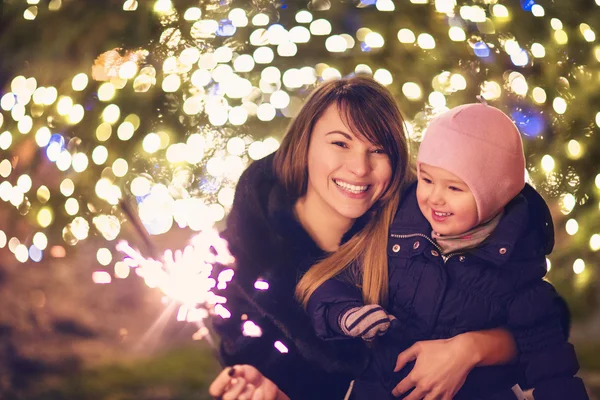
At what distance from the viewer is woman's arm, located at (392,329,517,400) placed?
3.56 feet

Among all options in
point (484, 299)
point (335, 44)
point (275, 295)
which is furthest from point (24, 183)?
point (484, 299)

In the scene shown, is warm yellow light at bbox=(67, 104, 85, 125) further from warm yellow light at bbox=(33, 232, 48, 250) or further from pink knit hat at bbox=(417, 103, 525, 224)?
pink knit hat at bbox=(417, 103, 525, 224)

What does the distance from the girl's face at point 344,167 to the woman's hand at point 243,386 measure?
1.03ft

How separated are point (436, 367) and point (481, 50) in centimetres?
54

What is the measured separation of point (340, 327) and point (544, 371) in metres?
0.33

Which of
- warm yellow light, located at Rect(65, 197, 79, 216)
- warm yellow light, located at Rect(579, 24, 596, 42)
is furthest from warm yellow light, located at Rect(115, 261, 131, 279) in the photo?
warm yellow light, located at Rect(579, 24, 596, 42)

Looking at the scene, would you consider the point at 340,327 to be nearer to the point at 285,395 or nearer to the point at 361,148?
the point at 285,395

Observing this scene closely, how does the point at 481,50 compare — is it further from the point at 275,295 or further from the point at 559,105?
the point at 275,295

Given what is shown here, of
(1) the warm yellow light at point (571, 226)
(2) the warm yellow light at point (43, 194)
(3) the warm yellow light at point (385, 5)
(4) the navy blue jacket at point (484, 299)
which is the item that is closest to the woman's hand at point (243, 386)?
(4) the navy blue jacket at point (484, 299)

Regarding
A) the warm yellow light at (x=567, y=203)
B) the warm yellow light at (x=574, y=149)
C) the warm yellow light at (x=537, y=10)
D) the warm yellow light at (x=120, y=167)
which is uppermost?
the warm yellow light at (x=120, y=167)

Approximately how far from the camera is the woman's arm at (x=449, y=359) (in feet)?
3.56

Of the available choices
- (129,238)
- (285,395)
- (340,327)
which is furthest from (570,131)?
(129,238)

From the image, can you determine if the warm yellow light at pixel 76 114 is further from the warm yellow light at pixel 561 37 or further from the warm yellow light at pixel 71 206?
the warm yellow light at pixel 561 37

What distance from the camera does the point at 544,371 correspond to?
3.56ft
